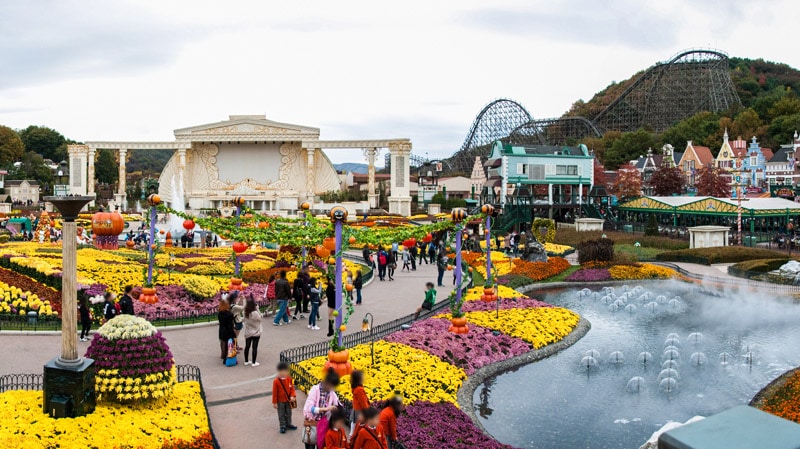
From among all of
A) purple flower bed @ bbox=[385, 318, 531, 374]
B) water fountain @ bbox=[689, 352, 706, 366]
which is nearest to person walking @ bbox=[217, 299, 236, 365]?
purple flower bed @ bbox=[385, 318, 531, 374]

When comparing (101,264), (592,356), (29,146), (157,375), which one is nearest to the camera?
(157,375)

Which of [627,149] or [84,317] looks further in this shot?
[627,149]

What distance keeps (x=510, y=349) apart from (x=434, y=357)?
264cm

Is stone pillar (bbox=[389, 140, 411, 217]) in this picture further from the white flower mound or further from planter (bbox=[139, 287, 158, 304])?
the white flower mound

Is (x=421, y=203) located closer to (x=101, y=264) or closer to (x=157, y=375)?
(x=101, y=264)

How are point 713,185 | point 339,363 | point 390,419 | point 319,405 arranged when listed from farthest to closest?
point 713,185
point 339,363
point 319,405
point 390,419

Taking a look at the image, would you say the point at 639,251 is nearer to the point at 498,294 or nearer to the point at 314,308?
the point at 498,294

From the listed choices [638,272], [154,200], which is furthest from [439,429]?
[638,272]

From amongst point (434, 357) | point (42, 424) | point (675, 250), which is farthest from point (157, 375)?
point (675, 250)

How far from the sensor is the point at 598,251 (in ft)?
102

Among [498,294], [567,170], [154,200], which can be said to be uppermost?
[567,170]

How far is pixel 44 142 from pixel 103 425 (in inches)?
4562

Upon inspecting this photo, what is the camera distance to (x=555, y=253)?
118ft

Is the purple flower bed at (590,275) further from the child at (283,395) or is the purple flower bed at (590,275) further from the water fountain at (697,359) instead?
the child at (283,395)
